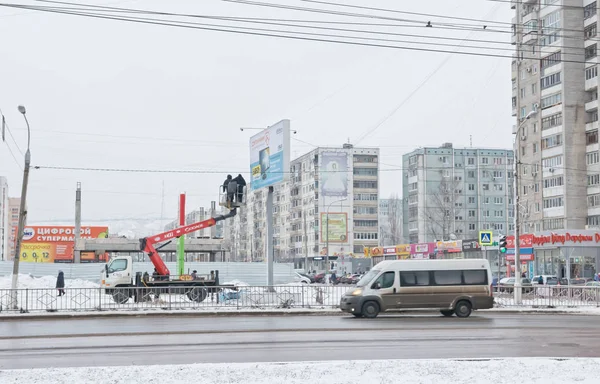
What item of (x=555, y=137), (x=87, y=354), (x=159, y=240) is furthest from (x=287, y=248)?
(x=87, y=354)

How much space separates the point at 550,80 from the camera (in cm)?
8344

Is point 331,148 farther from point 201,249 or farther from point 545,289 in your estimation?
point 545,289

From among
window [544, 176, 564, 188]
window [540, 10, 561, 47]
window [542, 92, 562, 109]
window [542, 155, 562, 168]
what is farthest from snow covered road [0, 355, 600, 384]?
window [540, 10, 561, 47]

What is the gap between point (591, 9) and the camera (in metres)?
79.8

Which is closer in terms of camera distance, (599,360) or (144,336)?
(599,360)

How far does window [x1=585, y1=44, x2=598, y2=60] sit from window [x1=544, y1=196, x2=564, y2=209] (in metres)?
14.8

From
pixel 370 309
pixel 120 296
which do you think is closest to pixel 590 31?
pixel 370 309

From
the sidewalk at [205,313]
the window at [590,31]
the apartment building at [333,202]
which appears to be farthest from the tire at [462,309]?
the apartment building at [333,202]

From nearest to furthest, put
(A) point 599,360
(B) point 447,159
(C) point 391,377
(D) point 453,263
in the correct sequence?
(C) point 391,377
(A) point 599,360
(D) point 453,263
(B) point 447,159

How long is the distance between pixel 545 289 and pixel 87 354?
2558 cm

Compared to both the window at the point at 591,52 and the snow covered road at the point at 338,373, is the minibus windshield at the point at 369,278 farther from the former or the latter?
the window at the point at 591,52

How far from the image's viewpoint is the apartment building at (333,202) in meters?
128

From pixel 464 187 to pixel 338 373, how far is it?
119092mm

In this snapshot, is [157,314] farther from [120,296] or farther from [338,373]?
[338,373]
